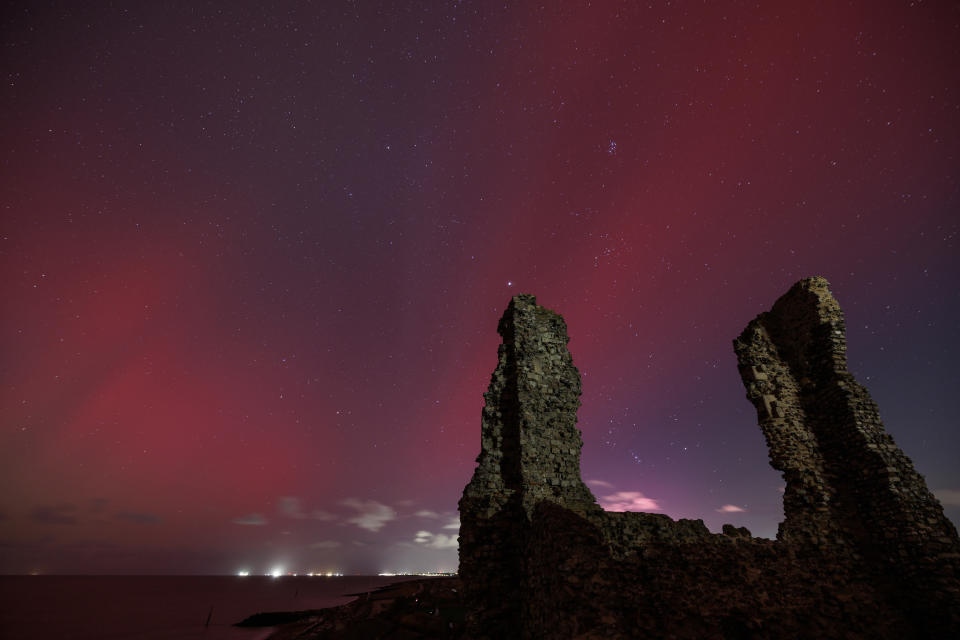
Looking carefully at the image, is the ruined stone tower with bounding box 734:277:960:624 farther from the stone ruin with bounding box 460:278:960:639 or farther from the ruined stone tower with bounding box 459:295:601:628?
the ruined stone tower with bounding box 459:295:601:628

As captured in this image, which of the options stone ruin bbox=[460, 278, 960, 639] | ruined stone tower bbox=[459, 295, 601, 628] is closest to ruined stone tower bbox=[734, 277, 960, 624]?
stone ruin bbox=[460, 278, 960, 639]

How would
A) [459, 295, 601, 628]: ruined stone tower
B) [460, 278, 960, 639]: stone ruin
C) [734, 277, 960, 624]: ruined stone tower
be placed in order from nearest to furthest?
[460, 278, 960, 639]: stone ruin
[459, 295, 601, 628]: ruined stone tower
[734, 277, 960, 624]: ruined stone tower

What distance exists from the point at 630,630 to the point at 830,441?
24.0 ft

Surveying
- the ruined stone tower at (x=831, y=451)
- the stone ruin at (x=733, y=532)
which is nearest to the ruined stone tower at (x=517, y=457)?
the stone ruin at (x=733, y=532)

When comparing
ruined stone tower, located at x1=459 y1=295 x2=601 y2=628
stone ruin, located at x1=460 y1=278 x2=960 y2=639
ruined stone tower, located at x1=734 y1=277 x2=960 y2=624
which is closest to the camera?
stone ruin, located at x1=460 y1=278 x2=960 y2=639

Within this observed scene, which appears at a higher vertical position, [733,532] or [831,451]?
[831,451]

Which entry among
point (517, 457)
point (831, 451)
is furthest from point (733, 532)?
point (831, 451)

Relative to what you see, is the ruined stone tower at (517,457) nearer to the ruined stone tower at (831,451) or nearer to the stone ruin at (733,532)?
the stone ruin at (733,532)

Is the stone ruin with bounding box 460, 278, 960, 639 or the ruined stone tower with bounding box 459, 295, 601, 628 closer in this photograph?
the stone ruin with bounding box 460, 278, 960, 639

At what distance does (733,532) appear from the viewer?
7.17 metres

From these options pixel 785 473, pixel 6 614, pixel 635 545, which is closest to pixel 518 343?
pixel 635 545

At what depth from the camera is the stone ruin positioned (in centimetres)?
581

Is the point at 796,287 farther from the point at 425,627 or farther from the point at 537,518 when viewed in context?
the point at 425,627

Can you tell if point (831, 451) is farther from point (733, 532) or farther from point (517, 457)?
point (517, 457)
